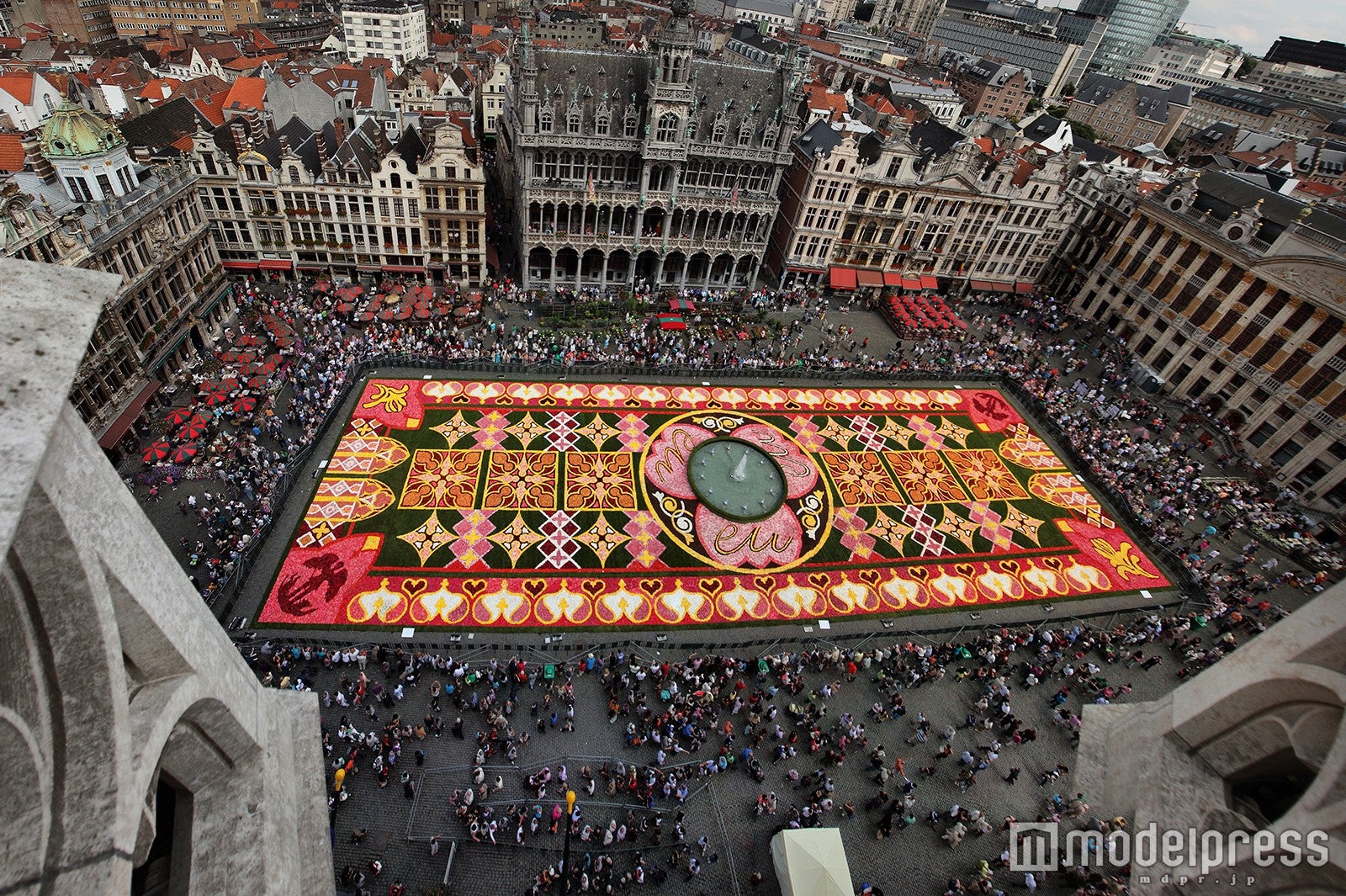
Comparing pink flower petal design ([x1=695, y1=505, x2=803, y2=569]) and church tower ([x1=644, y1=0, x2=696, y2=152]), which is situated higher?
church tower ([x1=644, y1=0, x2=696, y2=152])

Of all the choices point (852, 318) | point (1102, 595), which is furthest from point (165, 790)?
point (852, 318)

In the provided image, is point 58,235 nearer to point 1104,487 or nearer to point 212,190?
point 212,190

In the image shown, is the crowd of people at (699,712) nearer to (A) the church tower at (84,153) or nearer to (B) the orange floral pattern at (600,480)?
(B) the orange floral pattern at (600,480)

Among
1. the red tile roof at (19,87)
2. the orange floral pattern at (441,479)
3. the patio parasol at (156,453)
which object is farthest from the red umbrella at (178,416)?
the red tile roof at (19,87)

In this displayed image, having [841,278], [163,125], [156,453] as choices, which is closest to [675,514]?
[156,453]

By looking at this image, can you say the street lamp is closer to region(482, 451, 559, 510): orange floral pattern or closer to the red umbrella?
region(482, 451, 559, 510): orange floral pattern
